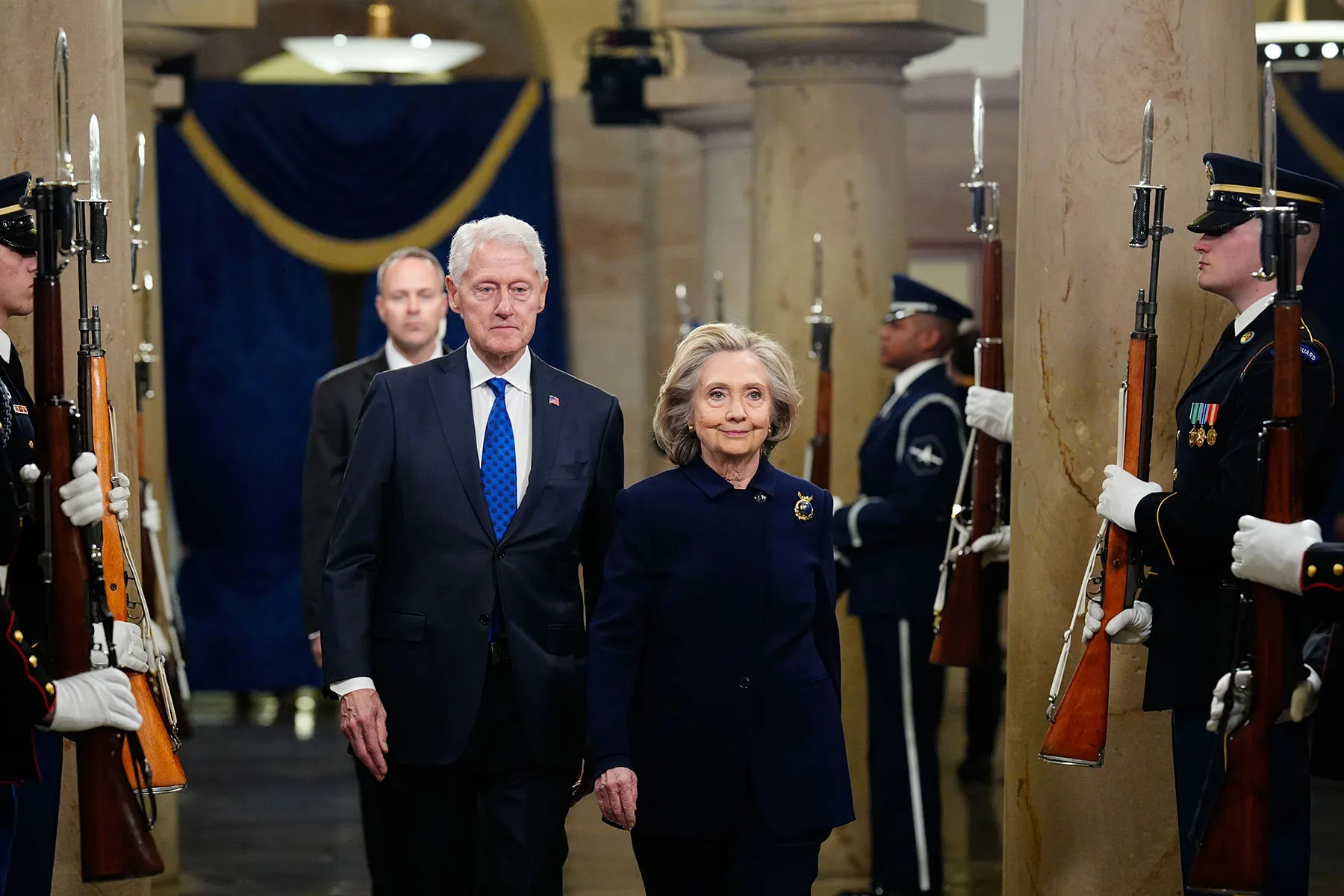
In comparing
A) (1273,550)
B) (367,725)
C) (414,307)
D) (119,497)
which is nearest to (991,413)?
(414,307)

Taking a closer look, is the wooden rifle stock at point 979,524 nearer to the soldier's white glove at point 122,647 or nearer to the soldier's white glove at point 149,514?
the soldier's white glove at point 122,647

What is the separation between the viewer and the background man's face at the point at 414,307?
18.3 ft

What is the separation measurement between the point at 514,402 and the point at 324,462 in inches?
57.4

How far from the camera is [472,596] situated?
388 centimetres

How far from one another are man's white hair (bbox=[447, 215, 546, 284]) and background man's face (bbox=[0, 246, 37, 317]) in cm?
77

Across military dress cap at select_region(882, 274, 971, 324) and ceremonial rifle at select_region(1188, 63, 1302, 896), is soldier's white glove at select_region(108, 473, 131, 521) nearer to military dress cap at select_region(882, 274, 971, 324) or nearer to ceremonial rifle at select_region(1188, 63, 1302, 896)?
ceremonial rifle at select_region(1188, 63, 1302, 896)

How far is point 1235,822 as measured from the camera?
3498 mm

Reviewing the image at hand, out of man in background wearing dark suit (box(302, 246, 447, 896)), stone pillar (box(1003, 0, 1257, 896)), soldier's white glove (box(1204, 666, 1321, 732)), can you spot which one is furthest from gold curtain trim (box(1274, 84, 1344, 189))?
soldier's white glove (box(1204, 666, 1321, 732))

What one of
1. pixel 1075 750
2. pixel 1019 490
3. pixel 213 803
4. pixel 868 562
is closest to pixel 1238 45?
pixel 1019 490

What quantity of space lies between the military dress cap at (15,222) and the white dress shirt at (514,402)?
84cm

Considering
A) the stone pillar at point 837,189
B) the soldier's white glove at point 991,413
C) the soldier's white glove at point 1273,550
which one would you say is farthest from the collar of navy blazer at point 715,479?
the stone pillar at point 837,189

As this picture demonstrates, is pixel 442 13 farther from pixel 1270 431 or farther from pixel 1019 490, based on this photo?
pixel 1270 431

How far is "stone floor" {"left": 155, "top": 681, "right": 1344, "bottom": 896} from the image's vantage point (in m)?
6.24

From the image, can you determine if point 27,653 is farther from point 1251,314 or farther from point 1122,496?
point 1251,314
